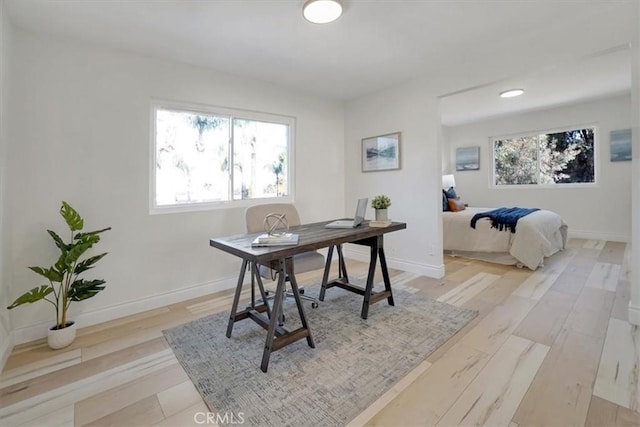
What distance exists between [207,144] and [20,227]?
1626mm

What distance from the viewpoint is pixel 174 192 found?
2.89 metres

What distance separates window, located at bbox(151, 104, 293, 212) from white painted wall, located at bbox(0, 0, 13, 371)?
3.10 feet

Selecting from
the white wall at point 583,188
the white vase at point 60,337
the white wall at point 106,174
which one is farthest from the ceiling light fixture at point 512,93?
the white vase at point 60,337

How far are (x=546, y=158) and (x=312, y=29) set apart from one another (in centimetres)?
558

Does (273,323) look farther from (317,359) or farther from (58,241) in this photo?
(58,241)

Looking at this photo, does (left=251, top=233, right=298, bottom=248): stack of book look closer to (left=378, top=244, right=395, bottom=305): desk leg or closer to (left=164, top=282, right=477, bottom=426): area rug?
(left=164, top=282, right=477, bottom=426): area rug

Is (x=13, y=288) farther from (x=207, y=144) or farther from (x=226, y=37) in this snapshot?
(x=226, y=37)

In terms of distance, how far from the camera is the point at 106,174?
2455 millimetres

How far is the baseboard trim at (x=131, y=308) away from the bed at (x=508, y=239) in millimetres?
3254

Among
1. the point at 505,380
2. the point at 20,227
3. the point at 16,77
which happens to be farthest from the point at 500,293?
the point at 16,77

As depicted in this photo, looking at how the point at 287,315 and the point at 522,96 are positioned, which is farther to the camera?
the point at 522,96

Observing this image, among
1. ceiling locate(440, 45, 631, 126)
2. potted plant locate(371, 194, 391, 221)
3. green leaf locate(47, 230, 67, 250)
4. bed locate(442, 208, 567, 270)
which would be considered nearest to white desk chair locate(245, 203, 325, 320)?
potted plant locate(371, 194, 391, 221)

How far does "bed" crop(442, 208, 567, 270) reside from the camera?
141 inches

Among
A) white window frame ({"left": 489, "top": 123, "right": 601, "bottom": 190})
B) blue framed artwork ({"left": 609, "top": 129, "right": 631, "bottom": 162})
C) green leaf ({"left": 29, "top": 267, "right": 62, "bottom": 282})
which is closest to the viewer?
green leaf ({"left": 29, "top": 267, "right": 62, "bottom": 282})
